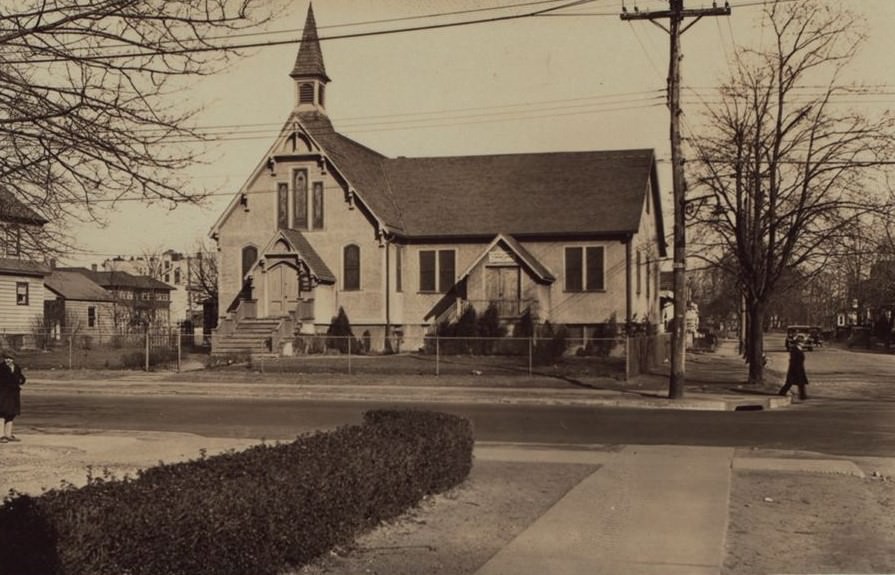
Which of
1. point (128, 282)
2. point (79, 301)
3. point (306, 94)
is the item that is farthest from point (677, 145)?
point (128, 282)

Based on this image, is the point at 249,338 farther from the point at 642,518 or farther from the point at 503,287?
the point at 642,518

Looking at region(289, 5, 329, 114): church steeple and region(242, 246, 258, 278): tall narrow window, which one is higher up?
region(289, 5, 329, 114): church steeple

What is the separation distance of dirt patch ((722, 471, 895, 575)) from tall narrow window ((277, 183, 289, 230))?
3121 centimetres

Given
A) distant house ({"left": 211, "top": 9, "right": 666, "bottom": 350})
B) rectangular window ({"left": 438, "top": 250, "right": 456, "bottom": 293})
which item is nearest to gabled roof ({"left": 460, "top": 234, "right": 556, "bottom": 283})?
distant house ({"left": 211, "top": 9, "right": 666, "bottom": 350})

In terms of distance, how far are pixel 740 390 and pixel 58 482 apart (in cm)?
2034

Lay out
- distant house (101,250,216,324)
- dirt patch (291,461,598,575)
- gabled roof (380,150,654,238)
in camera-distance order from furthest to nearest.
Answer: distant house (101,250,216,324)
gabled roof (380,150,654,238)
dirt patch (291,461,598,575)

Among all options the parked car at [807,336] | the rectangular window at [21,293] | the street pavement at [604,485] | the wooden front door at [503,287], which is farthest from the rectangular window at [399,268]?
the parked car at [807,336]

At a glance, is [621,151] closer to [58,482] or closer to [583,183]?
[583,183]

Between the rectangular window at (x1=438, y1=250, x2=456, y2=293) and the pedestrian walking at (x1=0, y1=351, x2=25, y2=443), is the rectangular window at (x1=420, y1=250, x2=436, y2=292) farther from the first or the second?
the pedestrian walking at (x1=0, y1=351, x2=25, y2=443)

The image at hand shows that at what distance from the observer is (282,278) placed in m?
38.6

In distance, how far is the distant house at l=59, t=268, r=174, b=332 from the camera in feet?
230

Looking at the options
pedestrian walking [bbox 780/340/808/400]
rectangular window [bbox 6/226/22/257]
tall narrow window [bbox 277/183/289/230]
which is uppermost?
tall narrow window [bbox 277/183/289/230]

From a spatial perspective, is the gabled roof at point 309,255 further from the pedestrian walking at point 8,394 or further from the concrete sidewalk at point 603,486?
the pedestrian walking at point 8,394

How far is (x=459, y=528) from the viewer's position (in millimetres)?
8609
